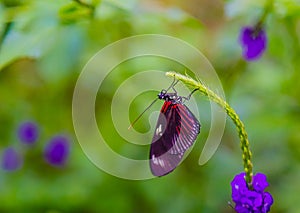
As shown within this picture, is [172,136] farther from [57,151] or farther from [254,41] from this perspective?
[57,151]

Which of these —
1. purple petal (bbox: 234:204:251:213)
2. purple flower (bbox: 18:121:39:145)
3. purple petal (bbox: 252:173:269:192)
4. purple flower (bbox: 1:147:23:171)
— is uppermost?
purple flower (bbox: 18:121:39:145)

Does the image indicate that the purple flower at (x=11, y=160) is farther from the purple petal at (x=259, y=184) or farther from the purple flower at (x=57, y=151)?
the purple petal at (x=259, y=184)

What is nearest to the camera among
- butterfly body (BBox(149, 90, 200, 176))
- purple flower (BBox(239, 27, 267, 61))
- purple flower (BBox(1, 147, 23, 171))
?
butterfly body (BBox(149, 90, 200, 176))

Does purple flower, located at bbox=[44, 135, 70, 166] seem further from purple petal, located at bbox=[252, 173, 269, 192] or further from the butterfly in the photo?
purple petal, located at bbox=[252, 173, 269, 192]

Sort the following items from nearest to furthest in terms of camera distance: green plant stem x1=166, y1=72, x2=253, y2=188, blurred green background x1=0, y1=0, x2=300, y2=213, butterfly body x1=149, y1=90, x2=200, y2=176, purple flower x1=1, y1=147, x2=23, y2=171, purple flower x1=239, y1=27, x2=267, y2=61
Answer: green plant stem x1=166, y1=72, x2=253, y2=188
butterfly body x1=149, y1=90, x2=200, y2=176
purple flower x1=239, y1=27, x2=267, y2=61
blurred green background x1=0, y1=0, x2=300, y2=213
purple flower x1=1, y1=147, x2=23, y2=171

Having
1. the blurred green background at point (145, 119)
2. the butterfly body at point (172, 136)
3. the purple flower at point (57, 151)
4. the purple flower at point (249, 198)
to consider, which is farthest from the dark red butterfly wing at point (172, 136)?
the purple flower at point (57, 151)

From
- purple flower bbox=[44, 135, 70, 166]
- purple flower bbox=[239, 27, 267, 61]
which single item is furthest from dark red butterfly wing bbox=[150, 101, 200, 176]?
purple flower bbox=[44, 135, 70, 166]
